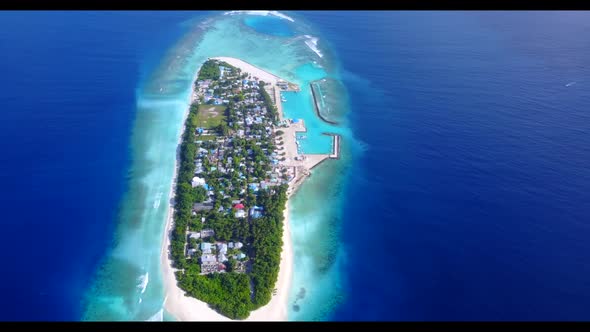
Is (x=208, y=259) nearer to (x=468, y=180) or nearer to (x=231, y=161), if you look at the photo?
(x=231, y=161)

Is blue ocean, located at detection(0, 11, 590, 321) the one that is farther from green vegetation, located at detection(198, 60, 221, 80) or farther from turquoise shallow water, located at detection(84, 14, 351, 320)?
green vegetation, located at detection(198, 60, 221, 80)

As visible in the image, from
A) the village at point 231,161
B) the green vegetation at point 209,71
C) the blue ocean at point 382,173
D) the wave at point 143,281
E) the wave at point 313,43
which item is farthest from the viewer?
the wave at point 313,43

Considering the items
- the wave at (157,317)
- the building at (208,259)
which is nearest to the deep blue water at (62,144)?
the wave at (157,317)

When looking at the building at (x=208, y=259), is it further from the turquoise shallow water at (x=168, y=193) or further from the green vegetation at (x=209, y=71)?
the green vegetation at (x=209, y=71)

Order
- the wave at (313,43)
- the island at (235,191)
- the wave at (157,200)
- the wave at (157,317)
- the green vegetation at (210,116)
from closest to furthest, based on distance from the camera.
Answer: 1. the wave at (157,317)
2. the island at (235,191)
3. the wave at (157,200)
4. the green vegetation at (210,116)
5. the wave at (313,43)

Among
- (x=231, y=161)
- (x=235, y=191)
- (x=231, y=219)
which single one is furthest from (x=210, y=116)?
(x=231, y=219)
